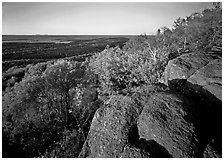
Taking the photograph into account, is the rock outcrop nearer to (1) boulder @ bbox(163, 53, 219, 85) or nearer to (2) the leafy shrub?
(1) boulder @ bbox(163, 53, 219, 85)

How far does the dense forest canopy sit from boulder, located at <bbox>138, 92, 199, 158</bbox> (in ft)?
18.3

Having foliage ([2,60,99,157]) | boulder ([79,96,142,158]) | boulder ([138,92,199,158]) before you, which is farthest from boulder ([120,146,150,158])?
foliage ([2,60,99,157])

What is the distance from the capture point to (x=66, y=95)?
19703mm

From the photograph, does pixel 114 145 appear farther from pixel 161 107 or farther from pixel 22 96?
pixel 22 96

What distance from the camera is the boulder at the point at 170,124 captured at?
460 cm

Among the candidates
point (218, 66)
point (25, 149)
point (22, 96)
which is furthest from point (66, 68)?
point (218, 66)

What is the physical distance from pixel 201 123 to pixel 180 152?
Answer: 99 centimetres

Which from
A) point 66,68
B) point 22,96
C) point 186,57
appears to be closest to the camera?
point 186,57

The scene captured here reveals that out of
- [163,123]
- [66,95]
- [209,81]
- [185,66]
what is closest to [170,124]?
[163,123]

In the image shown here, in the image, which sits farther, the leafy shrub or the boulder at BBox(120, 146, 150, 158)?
the leafy shrub

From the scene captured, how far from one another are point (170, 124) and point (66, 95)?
52.3 feet

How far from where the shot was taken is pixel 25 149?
13.2m

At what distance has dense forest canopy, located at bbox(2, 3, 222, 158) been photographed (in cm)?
1263

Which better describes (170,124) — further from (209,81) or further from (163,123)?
(209,81)
